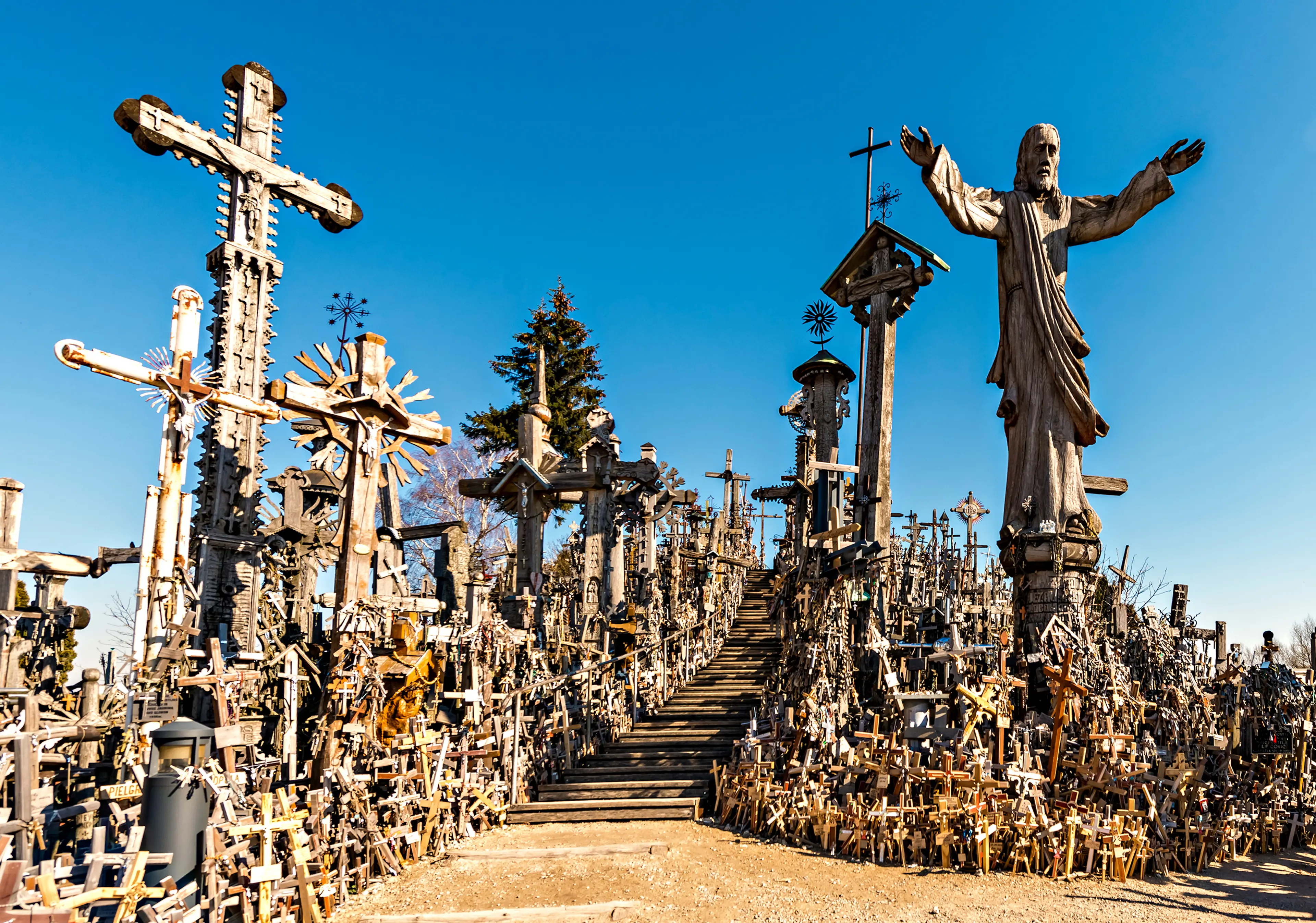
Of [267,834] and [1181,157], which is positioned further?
[1181,157]

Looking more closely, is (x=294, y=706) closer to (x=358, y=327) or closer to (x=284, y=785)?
(x=284, y=785)

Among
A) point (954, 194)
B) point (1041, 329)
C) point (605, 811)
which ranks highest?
point (954, 194)

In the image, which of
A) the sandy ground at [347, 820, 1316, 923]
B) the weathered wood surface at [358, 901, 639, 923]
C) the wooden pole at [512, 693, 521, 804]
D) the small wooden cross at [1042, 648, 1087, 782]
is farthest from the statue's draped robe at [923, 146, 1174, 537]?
the weathered wood surface at [358, 901, 639, 923]

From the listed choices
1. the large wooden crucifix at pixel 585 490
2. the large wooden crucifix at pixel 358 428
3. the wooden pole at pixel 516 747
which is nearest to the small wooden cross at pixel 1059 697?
the wooden pole at pixel 516 747

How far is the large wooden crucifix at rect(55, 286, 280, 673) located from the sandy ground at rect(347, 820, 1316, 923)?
11.2 ft

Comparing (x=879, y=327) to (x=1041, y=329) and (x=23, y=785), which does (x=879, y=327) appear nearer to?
(x=1041, y=329)

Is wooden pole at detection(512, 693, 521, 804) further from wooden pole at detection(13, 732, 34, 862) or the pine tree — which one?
the pine tree

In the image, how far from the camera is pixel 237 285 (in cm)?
1456

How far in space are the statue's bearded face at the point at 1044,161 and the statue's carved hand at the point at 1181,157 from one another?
1.42 m

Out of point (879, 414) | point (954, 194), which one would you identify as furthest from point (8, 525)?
point (954, 194)

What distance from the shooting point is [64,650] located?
1620 cm

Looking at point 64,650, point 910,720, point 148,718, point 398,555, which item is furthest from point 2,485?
point 910,720

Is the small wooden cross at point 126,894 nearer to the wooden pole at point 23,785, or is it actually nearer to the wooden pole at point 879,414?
the wooden pole at point 23,785

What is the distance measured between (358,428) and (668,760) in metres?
6.04
